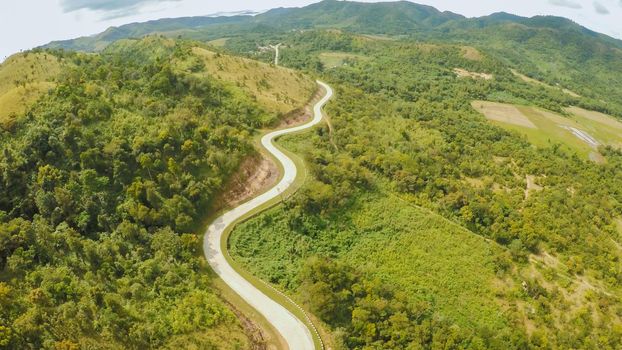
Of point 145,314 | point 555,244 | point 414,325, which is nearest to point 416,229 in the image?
point 414,325

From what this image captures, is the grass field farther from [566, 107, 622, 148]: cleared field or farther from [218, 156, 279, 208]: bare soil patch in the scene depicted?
[566, 107, 622, 148]: cleared field

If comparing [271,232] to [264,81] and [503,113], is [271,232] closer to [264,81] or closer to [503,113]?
[264,81]

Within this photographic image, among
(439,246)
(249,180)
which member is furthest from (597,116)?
(249,180)

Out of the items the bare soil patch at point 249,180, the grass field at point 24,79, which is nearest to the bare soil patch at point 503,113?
the bare soil patch at point 249,180

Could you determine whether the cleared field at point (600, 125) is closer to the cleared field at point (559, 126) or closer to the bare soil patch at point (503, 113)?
the cleared field at point (559, 126)

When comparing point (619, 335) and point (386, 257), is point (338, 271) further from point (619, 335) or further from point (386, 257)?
point (619, 335)

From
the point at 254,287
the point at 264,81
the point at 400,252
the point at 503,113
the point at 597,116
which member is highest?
the point at 264,81

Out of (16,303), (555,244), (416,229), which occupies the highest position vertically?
(16,303)
